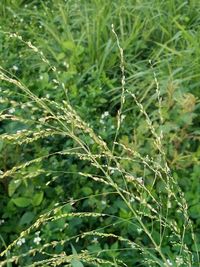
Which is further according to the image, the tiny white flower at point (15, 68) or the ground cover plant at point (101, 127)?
the tiny white flower at point (15, 68)

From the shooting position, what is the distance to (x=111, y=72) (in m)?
3.15

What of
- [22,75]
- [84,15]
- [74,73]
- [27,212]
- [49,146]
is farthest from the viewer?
[84,15]

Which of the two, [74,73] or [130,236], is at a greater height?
[74,73]

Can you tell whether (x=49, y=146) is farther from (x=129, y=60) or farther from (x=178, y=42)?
(x=178, y=42)

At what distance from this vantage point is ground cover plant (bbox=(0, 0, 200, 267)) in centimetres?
221

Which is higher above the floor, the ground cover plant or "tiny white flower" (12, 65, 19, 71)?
"tiny white flower" (12, 65, 19, 71)

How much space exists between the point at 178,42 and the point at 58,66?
26.0 inches

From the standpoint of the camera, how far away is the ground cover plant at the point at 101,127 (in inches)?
86.9

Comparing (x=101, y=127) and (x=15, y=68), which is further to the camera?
(x=15, y=68)

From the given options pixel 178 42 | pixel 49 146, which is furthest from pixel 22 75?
pixel 178 42

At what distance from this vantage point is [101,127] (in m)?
2.64

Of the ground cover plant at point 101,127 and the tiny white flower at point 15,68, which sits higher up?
the tiny white flower at point 15,68

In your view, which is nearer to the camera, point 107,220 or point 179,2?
point 107,220

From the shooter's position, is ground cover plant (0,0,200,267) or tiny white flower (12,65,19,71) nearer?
ground cover plant (0,0,200,267)
